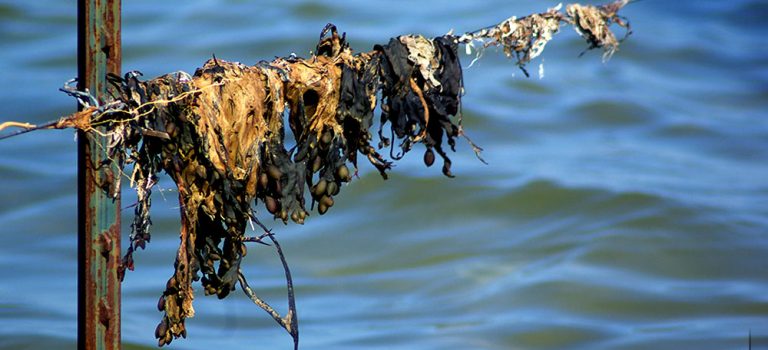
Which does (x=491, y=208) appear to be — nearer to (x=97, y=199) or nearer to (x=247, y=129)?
(x=247, y=129)

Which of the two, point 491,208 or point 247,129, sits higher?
point 491,208

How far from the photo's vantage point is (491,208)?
6215mm

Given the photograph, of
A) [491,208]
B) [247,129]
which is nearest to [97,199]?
[247,129]

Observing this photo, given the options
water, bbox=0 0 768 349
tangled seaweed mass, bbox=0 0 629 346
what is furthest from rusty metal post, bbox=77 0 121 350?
water, bbox=0 0 768 349

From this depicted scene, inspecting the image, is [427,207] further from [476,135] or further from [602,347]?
[602,347]

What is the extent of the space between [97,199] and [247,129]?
10.6 inches

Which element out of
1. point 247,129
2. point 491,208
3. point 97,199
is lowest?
point 97,199

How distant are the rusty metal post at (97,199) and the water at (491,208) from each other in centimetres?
285

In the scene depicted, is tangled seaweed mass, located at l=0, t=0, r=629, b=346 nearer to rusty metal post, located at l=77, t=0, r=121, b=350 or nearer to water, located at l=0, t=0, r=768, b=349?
rusty metal post, located at l=77, t=0, r=121, b=350

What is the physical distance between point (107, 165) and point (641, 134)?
229 inches

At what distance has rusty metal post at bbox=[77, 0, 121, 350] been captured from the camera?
1716 mm

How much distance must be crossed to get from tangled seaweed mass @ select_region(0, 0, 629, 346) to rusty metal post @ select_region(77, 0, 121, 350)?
36 mm

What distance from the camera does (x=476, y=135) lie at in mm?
7074

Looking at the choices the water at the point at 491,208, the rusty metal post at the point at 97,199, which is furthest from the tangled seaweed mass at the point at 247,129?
the water at the point at 491,208
